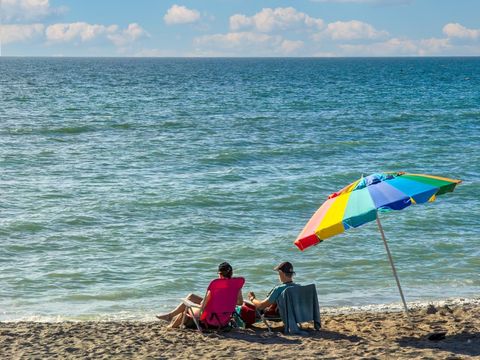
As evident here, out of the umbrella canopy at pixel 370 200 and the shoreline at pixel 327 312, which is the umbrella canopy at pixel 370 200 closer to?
the umbrella canopy at pixel 370 200

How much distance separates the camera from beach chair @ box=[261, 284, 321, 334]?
9.64 meters

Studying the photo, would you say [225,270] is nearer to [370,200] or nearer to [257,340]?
[257,340]

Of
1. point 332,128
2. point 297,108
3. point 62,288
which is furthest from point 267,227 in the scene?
point 297,108

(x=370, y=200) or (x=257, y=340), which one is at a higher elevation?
(x=370, y=200)

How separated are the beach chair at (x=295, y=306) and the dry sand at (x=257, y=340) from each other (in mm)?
164

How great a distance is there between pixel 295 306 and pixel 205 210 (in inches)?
370

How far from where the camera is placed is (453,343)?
9031 millimetres

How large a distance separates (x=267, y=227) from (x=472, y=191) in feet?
21.9

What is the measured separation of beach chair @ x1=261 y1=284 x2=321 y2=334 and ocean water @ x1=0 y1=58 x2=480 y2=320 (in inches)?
101

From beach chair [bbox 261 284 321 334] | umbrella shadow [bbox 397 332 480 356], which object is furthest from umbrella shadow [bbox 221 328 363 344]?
umbrella shadow [bbox 397 332 480 356]

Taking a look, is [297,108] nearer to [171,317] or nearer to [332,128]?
[332,128]

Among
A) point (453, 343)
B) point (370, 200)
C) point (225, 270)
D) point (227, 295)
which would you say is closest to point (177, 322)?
point (227, 295)

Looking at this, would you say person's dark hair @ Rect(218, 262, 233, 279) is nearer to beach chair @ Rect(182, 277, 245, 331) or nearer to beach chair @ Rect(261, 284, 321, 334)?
beach chair @ Rect(182, 277, 245, 331)

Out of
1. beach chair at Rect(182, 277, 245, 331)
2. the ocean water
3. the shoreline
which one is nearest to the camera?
beach chair at Rect(182, 277, 245, 331)
